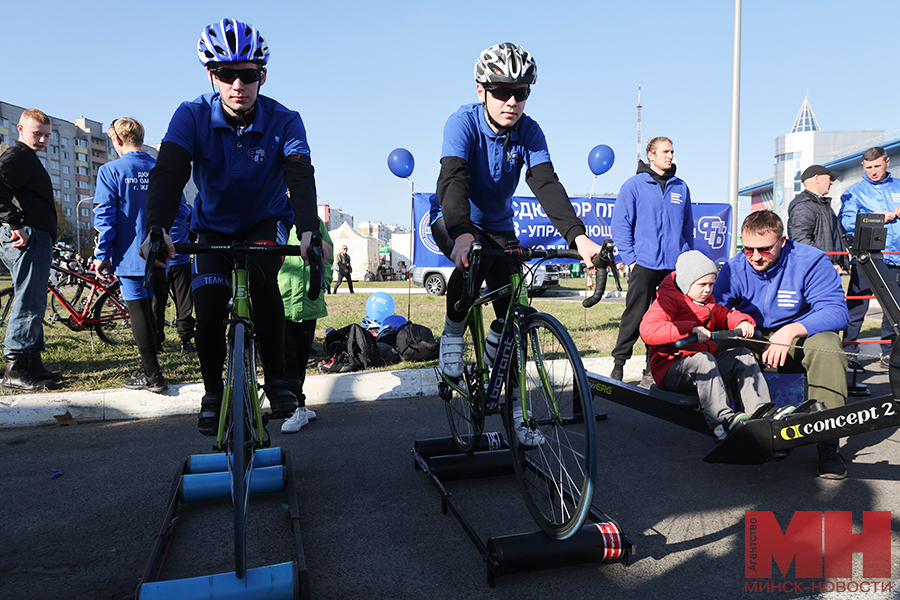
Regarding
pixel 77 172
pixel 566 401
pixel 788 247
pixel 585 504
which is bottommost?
pixel 585 504

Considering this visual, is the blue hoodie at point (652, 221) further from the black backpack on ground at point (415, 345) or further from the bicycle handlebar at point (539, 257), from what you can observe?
the bicycle handlebar at point (539, 257)

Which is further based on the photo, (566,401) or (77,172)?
(77,172)

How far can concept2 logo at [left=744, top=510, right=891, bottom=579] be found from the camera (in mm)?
2383

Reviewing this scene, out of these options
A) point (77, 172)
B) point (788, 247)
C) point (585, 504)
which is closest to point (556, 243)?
point (788, 247)

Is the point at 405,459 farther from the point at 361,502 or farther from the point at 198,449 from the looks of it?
the point at 198,449

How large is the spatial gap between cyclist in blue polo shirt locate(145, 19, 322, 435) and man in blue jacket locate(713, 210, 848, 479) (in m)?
2.73

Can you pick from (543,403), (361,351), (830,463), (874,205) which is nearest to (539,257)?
(543,403)

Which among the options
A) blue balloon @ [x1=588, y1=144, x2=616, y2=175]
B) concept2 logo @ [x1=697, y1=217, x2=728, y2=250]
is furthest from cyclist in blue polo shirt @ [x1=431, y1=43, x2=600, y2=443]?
blue balloon @ [x1=588, y1=144, x2=616, y2=175]

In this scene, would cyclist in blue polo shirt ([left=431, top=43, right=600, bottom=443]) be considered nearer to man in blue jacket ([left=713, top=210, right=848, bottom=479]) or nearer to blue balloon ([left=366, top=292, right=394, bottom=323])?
man in blue jacket ([left=713, top=210, right=848, bottom=479])

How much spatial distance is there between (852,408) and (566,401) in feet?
4.72

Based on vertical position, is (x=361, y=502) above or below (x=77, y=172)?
below

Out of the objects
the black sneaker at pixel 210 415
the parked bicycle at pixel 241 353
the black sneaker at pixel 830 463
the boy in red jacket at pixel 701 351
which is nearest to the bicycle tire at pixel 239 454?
the parked bicycle at pixel 241 353

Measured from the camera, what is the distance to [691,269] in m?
3.50

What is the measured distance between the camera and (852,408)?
286 centimetres
